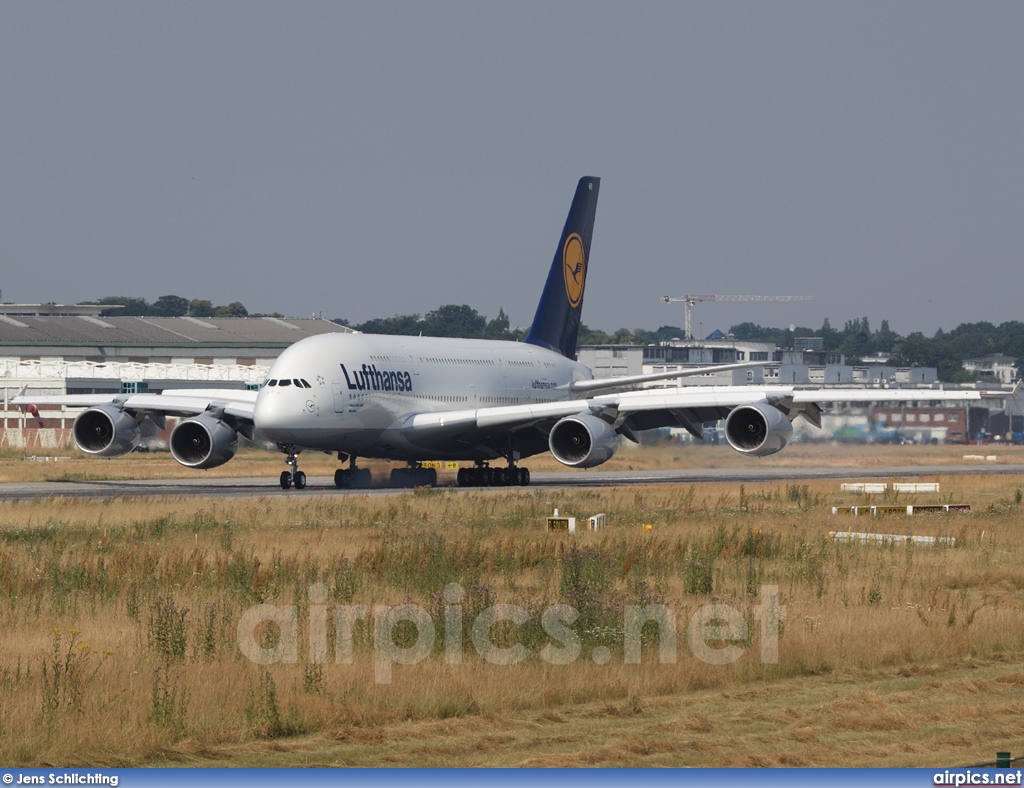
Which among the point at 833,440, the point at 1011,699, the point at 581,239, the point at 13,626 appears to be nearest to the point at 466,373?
the point at 581,239

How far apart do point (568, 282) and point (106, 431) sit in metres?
18.4

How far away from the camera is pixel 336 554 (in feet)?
74.3

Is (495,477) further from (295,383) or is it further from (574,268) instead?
(574,268)

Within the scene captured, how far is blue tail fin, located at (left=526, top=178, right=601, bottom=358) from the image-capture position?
184 feet

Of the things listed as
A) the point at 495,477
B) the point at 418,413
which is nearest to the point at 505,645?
the point at 418,413

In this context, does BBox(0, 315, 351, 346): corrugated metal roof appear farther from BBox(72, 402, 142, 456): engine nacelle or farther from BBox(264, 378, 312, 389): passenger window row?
BBox(264, 378, 312, 389): passenger window row

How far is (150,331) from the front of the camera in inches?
4722

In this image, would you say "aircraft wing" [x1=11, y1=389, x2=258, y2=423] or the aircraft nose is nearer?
the aircraft nose

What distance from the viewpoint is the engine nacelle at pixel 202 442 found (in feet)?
143

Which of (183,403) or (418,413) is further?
(183,403)

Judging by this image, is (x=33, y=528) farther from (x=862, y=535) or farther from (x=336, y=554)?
(x=862, y=535)

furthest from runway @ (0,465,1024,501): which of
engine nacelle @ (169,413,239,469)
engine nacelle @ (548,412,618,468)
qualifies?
engine nacelle @ (548,412,618,468)

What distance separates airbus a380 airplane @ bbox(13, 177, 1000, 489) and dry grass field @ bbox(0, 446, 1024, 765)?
14.5 meters

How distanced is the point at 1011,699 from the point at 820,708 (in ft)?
5.84
